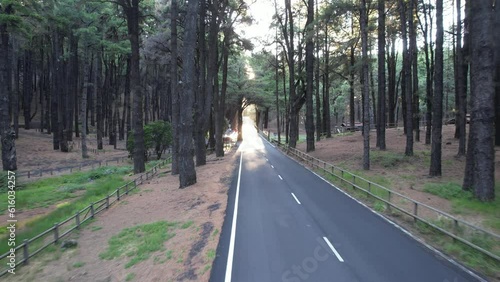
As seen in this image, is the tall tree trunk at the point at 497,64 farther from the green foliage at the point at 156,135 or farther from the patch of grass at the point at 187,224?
the green foliage at the point at 156,135

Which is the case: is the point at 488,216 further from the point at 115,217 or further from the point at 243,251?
the point at 115,217

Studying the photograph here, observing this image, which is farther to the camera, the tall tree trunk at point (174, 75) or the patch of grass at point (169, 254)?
the tall tree trunk at point (174, 75)

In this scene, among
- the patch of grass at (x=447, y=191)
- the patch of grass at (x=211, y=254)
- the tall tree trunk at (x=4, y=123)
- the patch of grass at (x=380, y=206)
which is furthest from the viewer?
the tall tree trunk at (x=4, y=123)

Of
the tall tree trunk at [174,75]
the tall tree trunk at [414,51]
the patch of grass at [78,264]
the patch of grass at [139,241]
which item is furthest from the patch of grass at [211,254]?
the tall tree trunk at [414,51]

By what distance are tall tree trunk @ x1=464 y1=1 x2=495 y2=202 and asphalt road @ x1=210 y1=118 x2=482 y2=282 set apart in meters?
4.53

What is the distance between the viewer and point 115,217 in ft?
45.1

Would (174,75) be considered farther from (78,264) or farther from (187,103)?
(78,264)

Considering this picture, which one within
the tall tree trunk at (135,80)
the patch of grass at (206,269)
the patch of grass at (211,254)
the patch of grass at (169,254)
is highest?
the tall tree trunk at (135,80)

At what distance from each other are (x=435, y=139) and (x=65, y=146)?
3542cm

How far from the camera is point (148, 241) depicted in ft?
34.6

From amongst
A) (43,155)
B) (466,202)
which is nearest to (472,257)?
(466,202)

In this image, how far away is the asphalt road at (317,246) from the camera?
793cm

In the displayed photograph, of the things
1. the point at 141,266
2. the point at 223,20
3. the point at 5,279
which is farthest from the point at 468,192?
the point at 223,20

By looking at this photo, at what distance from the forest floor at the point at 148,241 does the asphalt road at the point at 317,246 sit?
0.64 meters
